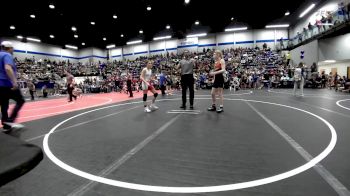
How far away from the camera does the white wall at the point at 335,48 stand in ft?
67.3

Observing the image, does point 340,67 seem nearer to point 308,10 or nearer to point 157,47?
point 308,10

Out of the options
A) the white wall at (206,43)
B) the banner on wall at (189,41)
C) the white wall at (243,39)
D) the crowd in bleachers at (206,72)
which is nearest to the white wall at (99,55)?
the crowd in bleachers at (206,72)

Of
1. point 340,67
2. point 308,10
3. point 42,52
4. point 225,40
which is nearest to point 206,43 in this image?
point 225,40

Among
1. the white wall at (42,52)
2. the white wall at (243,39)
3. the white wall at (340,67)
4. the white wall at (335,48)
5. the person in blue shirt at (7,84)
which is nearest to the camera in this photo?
the person in blue shirt at (7,84)

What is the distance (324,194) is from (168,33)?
3663cm

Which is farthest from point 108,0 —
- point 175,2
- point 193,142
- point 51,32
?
point 193,142

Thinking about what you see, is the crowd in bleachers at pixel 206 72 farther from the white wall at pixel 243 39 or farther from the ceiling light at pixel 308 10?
the ceiling light at pixel 308 10

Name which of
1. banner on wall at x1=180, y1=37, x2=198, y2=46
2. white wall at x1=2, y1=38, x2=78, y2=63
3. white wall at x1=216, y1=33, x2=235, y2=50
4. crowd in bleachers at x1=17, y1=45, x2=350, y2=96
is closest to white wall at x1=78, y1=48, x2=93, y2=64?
white wall at x1=2, y1=38, x2=78, y2=63

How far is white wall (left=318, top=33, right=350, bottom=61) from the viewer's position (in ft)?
67.3

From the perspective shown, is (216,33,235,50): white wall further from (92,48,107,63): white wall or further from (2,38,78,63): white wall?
(2,38,78,63): white wall

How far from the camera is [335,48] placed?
2161cm

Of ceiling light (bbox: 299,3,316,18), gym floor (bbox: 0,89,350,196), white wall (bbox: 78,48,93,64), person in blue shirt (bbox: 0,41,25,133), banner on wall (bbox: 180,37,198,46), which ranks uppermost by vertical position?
ceiling light (bbox: 299,3,316,18)

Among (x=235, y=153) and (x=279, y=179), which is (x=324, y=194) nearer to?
(x=279, y=179)

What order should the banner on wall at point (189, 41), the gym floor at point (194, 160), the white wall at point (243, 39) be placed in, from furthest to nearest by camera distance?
1. the banner on wall at point (189, 41)
2. the white wall at point (243, 39)
3. the gym floor at point (194, 160)
